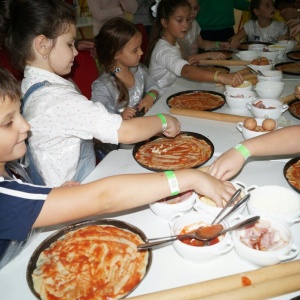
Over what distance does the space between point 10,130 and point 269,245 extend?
0.87 meters

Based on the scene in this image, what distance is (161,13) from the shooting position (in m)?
2.99

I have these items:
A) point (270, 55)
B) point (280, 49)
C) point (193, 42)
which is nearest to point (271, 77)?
point (270, 55)

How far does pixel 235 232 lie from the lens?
0.96 meters

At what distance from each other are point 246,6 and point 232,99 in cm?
356

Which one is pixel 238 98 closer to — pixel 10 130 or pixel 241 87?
pixel 241 87

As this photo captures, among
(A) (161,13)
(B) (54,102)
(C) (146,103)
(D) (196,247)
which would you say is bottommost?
(C) (146,103)

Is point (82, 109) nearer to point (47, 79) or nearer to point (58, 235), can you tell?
point (47, 79)

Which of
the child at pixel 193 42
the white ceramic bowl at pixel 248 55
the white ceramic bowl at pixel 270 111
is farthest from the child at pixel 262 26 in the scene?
the white ceramic bowl at pixel 270 111

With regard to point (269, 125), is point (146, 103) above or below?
below

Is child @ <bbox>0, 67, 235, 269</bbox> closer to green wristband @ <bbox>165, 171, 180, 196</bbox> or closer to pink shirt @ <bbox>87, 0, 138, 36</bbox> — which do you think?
green wristband @ <bbox>165, 171, 180, 196</bbox>

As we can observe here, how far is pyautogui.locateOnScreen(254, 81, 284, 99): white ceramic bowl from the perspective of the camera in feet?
6.56

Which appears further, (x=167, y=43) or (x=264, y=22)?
(x=264, y=22)

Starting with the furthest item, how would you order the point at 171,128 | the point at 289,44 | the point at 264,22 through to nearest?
the point at 264,22
the point at 289,44
the point at 171,128

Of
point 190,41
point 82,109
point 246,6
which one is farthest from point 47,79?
point 246,6
